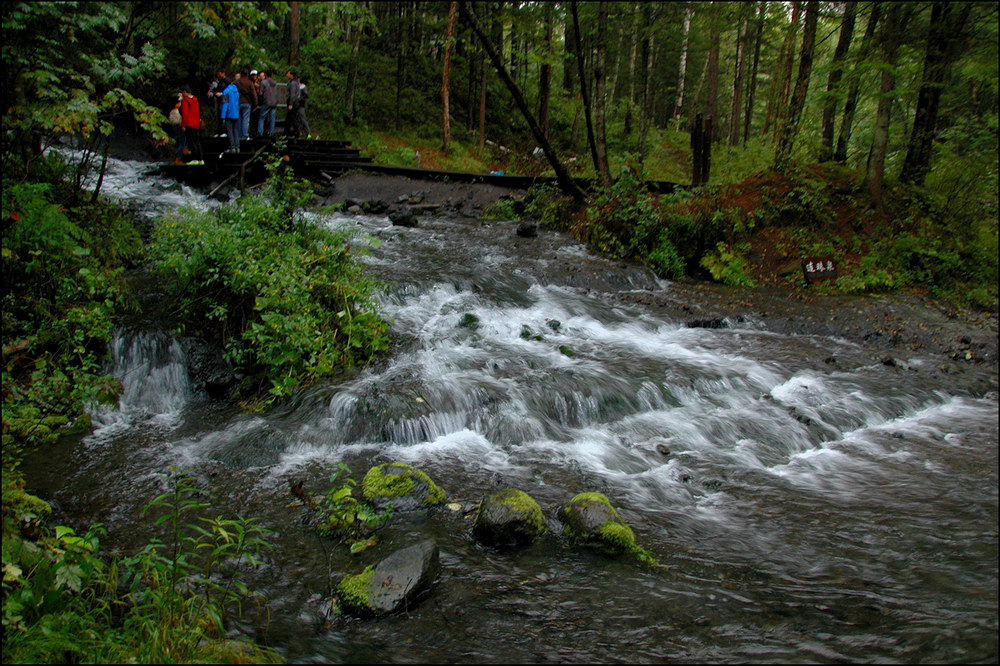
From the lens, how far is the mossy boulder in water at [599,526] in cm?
459

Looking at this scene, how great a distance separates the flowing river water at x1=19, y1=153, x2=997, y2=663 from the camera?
357 cm

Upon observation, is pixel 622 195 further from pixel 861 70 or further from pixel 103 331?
pixel 103 331

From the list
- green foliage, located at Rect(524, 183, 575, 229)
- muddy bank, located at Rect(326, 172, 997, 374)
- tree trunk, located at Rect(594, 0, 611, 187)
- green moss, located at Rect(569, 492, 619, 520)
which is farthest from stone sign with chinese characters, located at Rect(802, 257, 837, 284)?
green moss, located at Rect(569, 492, 619, 520)

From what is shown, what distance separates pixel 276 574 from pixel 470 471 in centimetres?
215

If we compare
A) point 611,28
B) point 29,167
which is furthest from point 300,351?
point 611,28

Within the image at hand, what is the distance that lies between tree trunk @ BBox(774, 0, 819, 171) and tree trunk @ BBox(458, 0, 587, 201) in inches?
188

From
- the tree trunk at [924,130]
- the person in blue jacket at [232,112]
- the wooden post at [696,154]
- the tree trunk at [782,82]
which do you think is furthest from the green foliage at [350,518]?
the person in blue jacket at [232,112]

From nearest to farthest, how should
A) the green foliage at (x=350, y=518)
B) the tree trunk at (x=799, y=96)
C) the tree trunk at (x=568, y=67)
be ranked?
the green foliage at (x=350, y=518)
the tree trunk at (x=799, y=96)
the tree trunk at (x=568, y=67)

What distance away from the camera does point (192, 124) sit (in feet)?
54.4

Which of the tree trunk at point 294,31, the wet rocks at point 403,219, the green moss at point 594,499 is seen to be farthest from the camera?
the tree trunk at point 294,31

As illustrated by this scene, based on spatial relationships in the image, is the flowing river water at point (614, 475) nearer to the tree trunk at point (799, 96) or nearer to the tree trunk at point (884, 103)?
the tree trunk at point (884, 103)

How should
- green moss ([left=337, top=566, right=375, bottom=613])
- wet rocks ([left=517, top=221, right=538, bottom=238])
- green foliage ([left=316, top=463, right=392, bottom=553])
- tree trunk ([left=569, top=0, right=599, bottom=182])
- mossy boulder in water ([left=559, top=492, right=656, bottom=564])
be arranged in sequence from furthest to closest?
1. wet rocks ([left=517, top=221, right=538, bottom=238])
2. tree trunk ([left=569, top=0, right=599, bottom=182])
3. green foliage ([left=316, top=463, right=392, bottom=553])
4. mossy boulder in water ([left=559, top=492, right=656, bottom=564])
5. green moss ([left=337, top=566, right=375, bottom=613])

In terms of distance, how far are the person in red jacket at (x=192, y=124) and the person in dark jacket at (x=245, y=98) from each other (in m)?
1.31

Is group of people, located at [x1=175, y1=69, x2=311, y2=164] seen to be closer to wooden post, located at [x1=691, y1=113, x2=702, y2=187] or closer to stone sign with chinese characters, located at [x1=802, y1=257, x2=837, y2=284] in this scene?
wooden post, located at [x1=691, y1=113, x2=702, y2=187]
